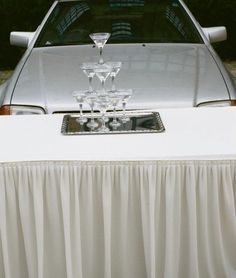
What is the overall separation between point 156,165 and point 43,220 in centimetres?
54

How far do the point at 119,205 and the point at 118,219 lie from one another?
7cm

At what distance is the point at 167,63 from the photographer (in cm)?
380

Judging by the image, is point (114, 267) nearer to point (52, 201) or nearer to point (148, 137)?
point (52, 201)

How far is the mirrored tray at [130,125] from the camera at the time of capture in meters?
2.55

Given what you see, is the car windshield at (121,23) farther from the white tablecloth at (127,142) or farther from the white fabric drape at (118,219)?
the white fabric drape at (118,219)

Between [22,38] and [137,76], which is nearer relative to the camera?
[137,76]

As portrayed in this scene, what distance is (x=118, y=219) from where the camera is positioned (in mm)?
2422

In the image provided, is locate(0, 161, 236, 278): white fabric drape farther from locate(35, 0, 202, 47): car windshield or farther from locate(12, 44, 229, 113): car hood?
locate(35, 0, 202, 47): car windshield

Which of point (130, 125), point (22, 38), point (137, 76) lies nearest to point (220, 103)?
point (137, 76)

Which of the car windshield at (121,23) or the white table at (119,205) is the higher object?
the car windshield at (121,23)

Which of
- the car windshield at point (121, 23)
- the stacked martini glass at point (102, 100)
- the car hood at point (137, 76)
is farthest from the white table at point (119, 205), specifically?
the car windshield at point (121, 23)

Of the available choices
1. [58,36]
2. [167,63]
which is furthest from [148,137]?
[58,36]

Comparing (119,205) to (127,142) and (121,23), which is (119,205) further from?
(121,23)

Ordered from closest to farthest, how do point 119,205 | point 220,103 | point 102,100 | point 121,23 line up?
1. point 119,205
2. point 102,100
3. point 220,103
4. point 121,23
